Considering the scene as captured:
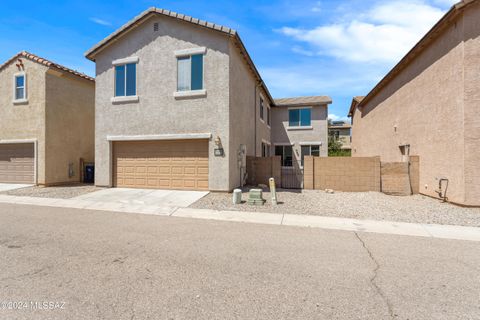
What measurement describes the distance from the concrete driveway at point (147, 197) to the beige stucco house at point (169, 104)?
0.67 metres

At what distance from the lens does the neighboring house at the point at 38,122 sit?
13422 mm

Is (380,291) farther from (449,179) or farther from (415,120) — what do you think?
(415,120)

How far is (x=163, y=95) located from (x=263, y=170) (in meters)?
6.73

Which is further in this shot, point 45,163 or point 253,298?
point 45,163

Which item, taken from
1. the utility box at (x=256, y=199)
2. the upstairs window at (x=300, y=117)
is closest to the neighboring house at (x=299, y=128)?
the upstairs window at (x=300, y=117)

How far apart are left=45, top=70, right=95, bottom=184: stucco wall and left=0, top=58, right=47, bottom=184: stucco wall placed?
328 mm

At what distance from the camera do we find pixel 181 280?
3.57 meters

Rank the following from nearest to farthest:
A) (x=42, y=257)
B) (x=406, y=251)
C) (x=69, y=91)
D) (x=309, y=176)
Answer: (x=42, y=257) < (x=406, y=251) < (x=309, y=176) < (x=69, y=91)

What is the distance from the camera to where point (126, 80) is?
12367mm

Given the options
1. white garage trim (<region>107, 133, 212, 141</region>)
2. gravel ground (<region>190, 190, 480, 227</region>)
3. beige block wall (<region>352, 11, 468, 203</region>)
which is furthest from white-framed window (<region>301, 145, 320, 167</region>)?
white garage trim (<region>107, 133, 212, 141</region>)

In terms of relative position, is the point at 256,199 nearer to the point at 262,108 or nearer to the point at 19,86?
the point at 262,108

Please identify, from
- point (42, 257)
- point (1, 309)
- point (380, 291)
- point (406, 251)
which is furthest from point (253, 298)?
point (42, 257)

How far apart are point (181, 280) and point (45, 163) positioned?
14102 mm

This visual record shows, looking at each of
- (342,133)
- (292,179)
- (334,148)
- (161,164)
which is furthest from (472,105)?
(342,133)
